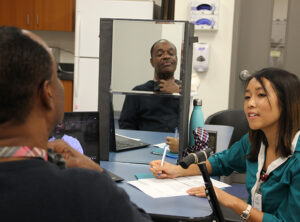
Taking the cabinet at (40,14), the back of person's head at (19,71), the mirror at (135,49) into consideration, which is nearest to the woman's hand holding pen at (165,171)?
the mirror at (135,49)

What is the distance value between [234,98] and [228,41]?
0.57 metres

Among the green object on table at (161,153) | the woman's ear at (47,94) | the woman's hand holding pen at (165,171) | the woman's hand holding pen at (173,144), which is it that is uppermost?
the woman's ear at (47,94)

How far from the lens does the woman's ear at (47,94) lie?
730 millimetres

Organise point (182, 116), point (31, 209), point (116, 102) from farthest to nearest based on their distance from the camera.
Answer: point (116, 102) < point (182, 116) < point (31, 209)

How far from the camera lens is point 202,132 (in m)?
1.93

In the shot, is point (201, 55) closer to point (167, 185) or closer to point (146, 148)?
point (146, 148)

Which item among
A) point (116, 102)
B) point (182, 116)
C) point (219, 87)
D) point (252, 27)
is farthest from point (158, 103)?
point (252, 27)

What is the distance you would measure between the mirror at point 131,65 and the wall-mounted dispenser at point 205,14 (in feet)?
5.87

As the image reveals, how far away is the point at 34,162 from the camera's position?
72cm

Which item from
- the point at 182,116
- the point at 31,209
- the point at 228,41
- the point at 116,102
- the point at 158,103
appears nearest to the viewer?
the point at 31,209

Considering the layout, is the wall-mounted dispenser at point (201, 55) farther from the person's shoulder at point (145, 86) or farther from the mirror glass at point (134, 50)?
the person's shoulder at point (145, 86)

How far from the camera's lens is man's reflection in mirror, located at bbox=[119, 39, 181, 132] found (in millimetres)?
2051

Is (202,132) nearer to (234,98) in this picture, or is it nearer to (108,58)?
(108,58)

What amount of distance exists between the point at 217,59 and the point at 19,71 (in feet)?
11.0
